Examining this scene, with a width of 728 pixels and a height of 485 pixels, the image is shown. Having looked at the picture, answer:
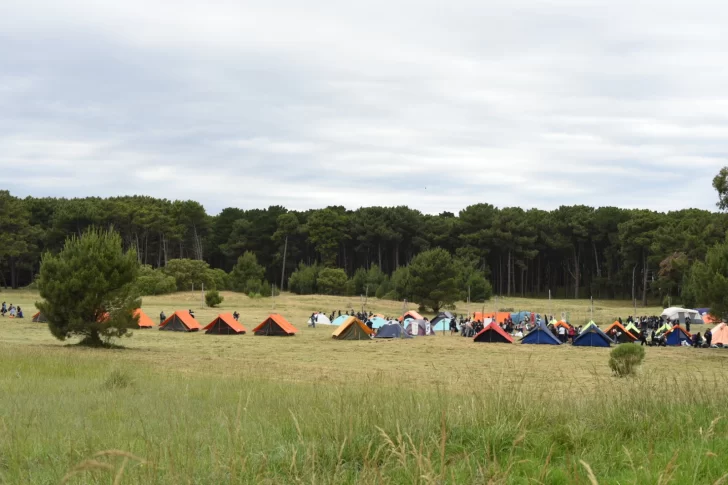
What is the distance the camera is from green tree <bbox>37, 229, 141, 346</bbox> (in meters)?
26.5

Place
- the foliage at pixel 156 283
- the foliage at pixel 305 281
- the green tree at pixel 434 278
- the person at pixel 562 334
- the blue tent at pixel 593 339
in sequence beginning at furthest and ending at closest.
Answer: the foliage at pixel 305 281 → the foliage at pixel 156 283 → the green tree at pixel 434 278 → the person at pixel 562 334 → the blue tent at pixel 593 339

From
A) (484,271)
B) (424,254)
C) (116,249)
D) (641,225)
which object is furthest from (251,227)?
(116,249)

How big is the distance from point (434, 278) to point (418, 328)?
1546cm

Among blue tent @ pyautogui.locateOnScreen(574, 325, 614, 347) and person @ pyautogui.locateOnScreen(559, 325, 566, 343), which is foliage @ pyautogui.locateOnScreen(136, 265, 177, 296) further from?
blue tent @ pyautogui.locateOnScreen(574, 325, 614, 347)

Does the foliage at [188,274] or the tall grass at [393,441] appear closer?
the tall grass at [393,441]

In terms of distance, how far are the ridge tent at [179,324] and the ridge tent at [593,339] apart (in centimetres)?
2373

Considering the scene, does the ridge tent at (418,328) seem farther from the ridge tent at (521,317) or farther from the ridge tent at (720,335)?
the ridge tent at (720,335)

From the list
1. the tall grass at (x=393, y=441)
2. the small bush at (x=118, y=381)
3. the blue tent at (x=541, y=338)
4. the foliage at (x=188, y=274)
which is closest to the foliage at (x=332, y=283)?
the foliage at (x=188, y=274)

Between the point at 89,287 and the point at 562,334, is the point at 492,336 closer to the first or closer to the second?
the point at 562,334

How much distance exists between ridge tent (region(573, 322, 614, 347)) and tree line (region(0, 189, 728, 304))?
119 ft

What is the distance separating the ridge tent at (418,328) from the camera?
4581 centimetres

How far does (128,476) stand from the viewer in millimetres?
4309

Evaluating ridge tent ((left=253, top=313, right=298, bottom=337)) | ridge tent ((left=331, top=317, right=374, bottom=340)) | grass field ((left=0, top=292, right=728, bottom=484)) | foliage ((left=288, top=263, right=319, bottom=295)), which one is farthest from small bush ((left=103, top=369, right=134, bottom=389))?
foliage ((left=288, top=263, right=319, bottom=295))

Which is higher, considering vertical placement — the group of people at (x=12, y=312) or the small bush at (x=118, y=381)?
the small bush at (x=118, y=381)
